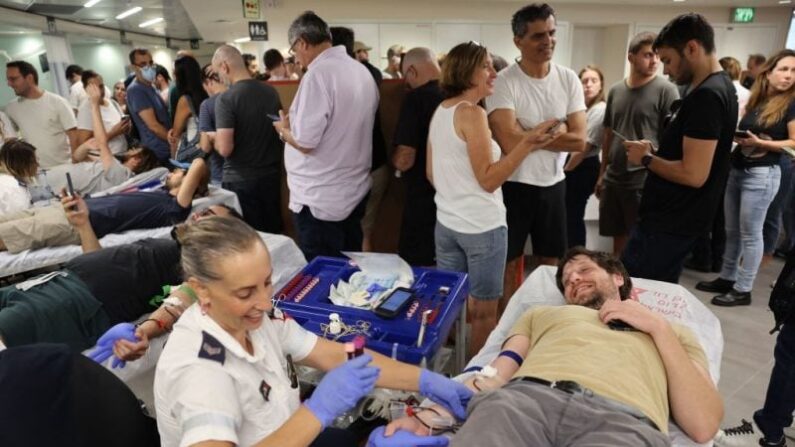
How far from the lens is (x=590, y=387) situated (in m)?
1.31

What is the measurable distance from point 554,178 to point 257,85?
5.53ft

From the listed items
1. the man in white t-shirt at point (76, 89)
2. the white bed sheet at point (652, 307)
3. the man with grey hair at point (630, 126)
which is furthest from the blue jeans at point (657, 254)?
the man in white t-shirt at point (76, 89)

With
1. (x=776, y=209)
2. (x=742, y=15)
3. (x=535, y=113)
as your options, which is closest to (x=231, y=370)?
(x=535, y=113)

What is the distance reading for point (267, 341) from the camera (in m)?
1.25

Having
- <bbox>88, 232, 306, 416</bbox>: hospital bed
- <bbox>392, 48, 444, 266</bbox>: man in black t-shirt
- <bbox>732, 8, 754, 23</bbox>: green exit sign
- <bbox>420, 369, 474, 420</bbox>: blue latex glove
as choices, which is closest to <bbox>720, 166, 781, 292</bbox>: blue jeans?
<bbox>392, 48, 444, 266</bbox>: man in black t-shirt

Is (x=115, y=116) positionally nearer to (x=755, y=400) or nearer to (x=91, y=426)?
(x=91, y=426)

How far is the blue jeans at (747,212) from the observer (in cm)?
281

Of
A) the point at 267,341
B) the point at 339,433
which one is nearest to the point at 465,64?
the point at 267,341

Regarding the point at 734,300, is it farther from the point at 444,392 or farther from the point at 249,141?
the point at 249,141

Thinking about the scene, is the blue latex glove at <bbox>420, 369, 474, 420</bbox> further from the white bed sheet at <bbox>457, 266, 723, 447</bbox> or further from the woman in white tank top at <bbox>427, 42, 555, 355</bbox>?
the woman in white tank top at <bbox>427, 42, 555, 355</bbox>

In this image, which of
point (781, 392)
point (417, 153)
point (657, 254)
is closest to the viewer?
point (781, 392)

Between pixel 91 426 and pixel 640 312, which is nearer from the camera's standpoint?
pixel 91 426

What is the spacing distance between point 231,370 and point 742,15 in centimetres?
1070

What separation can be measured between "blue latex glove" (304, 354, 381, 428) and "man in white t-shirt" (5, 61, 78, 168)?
364 cm
